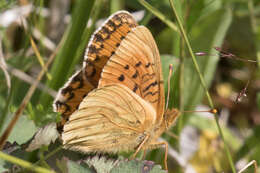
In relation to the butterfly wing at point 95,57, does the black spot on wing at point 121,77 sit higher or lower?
lower

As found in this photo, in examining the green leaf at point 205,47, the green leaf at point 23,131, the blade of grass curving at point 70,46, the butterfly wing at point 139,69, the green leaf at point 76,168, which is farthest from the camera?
the green leaf at point 205,47

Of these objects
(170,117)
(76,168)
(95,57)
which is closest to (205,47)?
(170,117)

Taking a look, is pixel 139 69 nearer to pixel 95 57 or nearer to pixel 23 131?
pixel 95 57

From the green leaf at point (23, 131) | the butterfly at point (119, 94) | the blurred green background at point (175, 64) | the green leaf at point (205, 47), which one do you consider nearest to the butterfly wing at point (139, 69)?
the butterfly at point (119, 94)

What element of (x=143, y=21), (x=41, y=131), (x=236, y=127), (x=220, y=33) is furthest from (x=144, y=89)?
(x=236, y=127)

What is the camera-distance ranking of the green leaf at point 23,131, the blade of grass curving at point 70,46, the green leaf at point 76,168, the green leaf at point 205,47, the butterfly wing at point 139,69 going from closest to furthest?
1. the green leaf at point 76,168
2. the green leaf at point 23,131
3. the butterfly wing at point 139,69
4. the blade of grass curving at point 70,46
5. the green leaf at point 205,47

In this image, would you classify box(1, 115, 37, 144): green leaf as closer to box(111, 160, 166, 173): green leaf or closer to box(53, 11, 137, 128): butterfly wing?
box(53, 11, 137, 128): butterfly wing

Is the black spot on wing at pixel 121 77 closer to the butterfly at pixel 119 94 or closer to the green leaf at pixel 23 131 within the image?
the butterfly at pixel 119 94
